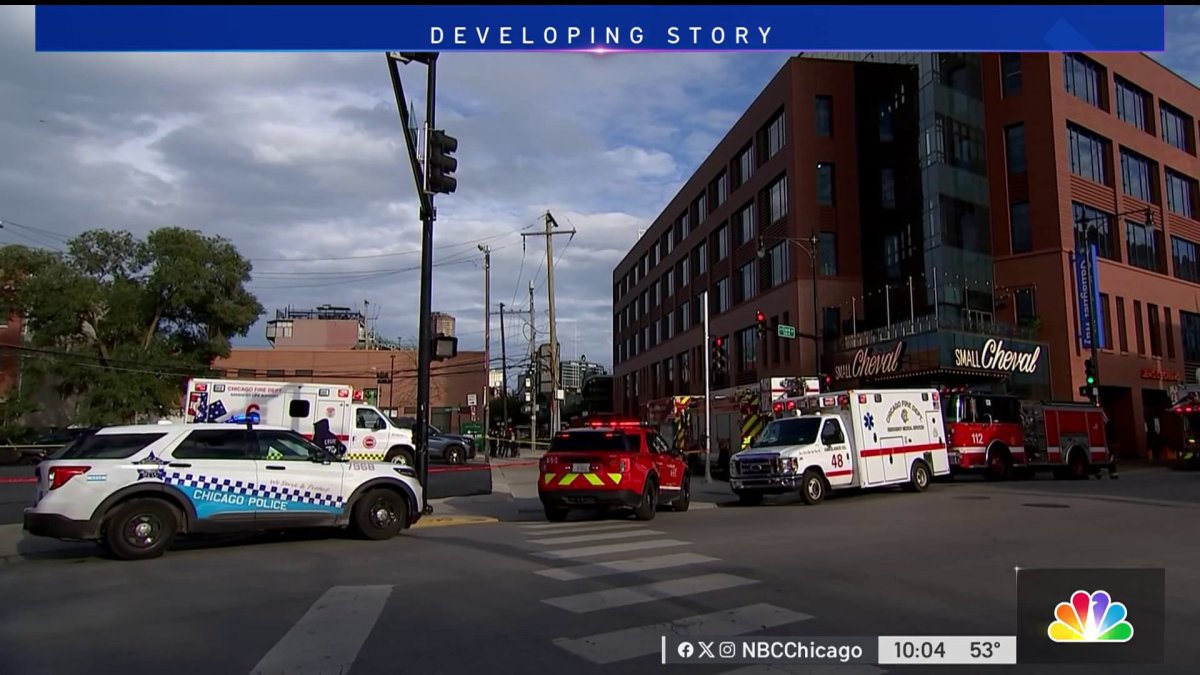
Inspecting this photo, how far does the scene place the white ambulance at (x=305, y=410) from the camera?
83.3 feet

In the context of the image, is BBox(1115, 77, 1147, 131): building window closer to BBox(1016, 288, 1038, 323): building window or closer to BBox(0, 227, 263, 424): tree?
BBox(1016, 288, 1038, 323): building window

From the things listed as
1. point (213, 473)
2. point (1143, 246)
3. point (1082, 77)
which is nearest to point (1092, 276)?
point (1143, 246)

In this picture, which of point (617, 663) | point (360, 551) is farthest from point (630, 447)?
point (617, 663)

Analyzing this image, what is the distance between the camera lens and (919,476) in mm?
21906

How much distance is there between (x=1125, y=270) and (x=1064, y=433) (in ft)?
67.2

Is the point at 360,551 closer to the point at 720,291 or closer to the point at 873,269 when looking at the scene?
the point at 873,269

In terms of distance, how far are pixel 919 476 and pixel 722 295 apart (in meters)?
37.6

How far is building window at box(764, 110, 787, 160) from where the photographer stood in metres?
46.4

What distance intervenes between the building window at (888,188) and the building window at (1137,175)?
11667 millimetres

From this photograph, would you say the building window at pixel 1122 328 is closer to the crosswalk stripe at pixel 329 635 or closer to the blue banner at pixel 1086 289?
the blue banner at pixel 1086 289

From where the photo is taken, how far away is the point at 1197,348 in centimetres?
4919

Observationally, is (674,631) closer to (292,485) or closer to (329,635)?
(329,635)

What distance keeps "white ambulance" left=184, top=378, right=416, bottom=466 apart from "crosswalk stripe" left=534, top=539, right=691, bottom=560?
14489 millimetres

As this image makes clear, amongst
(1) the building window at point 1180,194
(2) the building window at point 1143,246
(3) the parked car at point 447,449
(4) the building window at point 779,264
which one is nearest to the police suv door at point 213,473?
(3) the parked car at point 447,449
